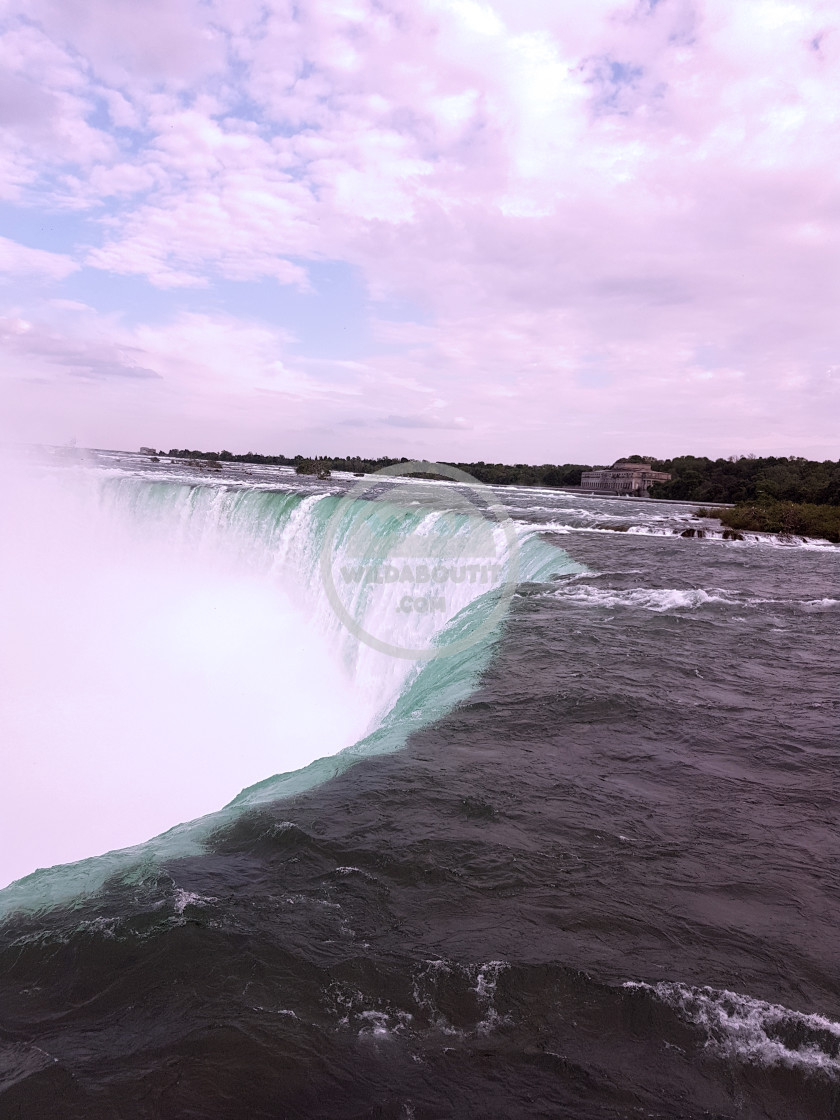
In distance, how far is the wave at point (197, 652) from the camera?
974cm

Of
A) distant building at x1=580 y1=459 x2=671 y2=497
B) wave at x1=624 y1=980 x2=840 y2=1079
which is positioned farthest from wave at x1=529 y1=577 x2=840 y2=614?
distant building at x1=580 y1=459 x2=671 y2=497

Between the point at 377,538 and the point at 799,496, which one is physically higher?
the point at 799,496

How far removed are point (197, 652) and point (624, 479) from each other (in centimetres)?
7352

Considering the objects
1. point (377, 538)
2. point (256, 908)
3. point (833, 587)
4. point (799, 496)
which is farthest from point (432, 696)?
point (799, 496)

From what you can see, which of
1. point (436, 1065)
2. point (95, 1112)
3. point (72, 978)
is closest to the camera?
point (95, 1112)

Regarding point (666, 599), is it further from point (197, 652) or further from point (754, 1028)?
point (197, 652)

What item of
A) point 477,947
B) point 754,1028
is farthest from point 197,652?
point 754,1028

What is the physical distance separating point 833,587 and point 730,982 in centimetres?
1588

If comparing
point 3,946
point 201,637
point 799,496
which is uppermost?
point 799,496

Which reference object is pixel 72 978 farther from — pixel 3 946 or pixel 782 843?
pixel 782 843

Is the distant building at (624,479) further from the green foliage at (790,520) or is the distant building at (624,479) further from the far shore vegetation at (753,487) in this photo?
the green foliage at (790,520)

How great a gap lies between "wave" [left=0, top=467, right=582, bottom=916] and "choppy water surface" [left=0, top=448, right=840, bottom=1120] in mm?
944

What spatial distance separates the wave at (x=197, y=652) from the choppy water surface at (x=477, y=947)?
3.10ft

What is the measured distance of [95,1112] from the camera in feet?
9.52
